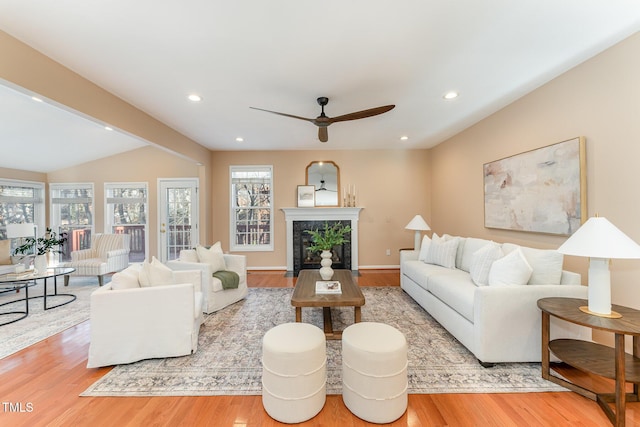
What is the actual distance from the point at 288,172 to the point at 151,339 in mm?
4093

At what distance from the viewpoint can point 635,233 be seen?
6.82 ft

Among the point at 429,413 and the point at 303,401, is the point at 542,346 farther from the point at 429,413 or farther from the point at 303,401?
the point at 303,401

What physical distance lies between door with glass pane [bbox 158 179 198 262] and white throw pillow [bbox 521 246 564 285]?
5.85 metres

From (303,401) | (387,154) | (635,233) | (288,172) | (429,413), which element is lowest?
(429,413)

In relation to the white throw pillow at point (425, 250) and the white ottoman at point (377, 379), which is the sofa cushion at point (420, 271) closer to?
the white throw pillow at point (425, 250)

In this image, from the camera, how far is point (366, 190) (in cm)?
579

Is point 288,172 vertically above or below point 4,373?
above

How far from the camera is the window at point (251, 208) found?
582 cm

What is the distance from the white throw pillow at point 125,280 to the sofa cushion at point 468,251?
384cm

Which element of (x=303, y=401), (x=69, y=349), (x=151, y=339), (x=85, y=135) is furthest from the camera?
(x=85, y=135)

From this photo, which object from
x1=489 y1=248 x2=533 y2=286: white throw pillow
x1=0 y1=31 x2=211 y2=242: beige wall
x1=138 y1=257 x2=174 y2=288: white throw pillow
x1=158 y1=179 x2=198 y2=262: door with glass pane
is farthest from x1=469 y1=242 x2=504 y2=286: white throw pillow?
x1=158 y1=179 x2=198 y2=262: door with glass pane

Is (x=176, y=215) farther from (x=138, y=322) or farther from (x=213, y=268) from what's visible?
(x=138, y=322)

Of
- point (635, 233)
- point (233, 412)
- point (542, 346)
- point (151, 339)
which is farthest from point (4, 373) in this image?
point (635, 233)

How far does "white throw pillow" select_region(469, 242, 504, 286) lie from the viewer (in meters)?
2.73
